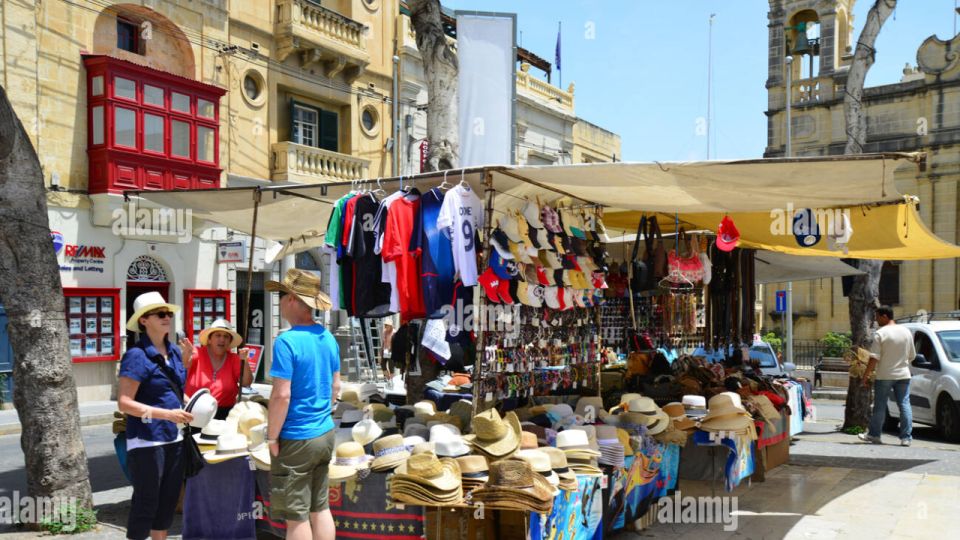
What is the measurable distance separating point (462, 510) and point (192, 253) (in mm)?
14150

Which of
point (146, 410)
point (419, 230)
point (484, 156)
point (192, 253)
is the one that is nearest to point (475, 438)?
point (419, 230)

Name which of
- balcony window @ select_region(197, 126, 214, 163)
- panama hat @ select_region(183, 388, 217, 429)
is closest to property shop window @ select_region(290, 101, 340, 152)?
balcony window @ select_region(197, 126, 214, 163)

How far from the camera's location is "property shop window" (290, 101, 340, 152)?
2022 cm

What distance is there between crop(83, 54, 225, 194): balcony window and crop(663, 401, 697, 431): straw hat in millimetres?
12382

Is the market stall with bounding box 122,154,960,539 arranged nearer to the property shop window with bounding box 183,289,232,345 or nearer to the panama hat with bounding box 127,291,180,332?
the panama hat with bounding box 127,291,180,332

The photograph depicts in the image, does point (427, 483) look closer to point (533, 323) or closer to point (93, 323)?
point (533, 323)

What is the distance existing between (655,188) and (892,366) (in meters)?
5.67

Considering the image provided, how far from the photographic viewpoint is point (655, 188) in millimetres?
6250

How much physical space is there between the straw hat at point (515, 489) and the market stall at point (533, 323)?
13mm

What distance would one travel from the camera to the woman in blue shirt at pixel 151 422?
478 centimetres
